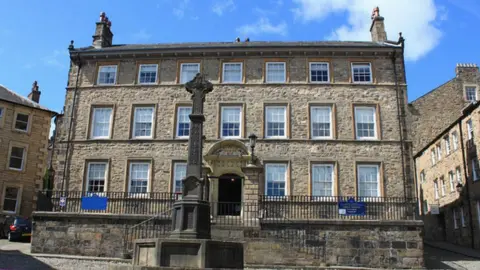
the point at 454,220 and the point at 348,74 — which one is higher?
the point at 348,74

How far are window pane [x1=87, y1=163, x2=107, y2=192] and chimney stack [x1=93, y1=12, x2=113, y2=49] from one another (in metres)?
7.10

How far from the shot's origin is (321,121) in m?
22.5

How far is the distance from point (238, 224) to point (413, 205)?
28.7ft

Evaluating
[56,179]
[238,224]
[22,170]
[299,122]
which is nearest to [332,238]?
[238,224]

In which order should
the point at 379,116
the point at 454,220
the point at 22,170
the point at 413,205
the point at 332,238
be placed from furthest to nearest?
the point at 22,170 → the point at 454,220 → the point at 379,116 → the point at 413,205 → the point at 332,238

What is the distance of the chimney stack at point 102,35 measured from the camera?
2539 cm

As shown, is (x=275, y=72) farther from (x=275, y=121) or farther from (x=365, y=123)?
(x=365, y=123)

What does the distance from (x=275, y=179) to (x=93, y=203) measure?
8.74 m

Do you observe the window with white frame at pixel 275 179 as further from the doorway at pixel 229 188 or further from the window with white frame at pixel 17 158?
the window with white frame at pixel 17 158

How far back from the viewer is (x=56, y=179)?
2272 cm

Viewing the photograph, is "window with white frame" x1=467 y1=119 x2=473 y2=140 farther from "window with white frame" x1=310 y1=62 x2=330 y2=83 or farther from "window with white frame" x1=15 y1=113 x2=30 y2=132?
"window with white frame" x1=15 y1=113 x2=30 y2=132

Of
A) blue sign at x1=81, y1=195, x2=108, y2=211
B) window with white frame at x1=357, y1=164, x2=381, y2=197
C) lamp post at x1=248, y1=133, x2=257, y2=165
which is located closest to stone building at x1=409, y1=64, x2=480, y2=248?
window with white frame at x1=357, y1=164, x2=381, y2=197

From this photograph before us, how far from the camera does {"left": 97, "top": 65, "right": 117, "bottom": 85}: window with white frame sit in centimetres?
2408

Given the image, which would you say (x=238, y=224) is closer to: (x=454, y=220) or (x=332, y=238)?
(x=332, y=238)
